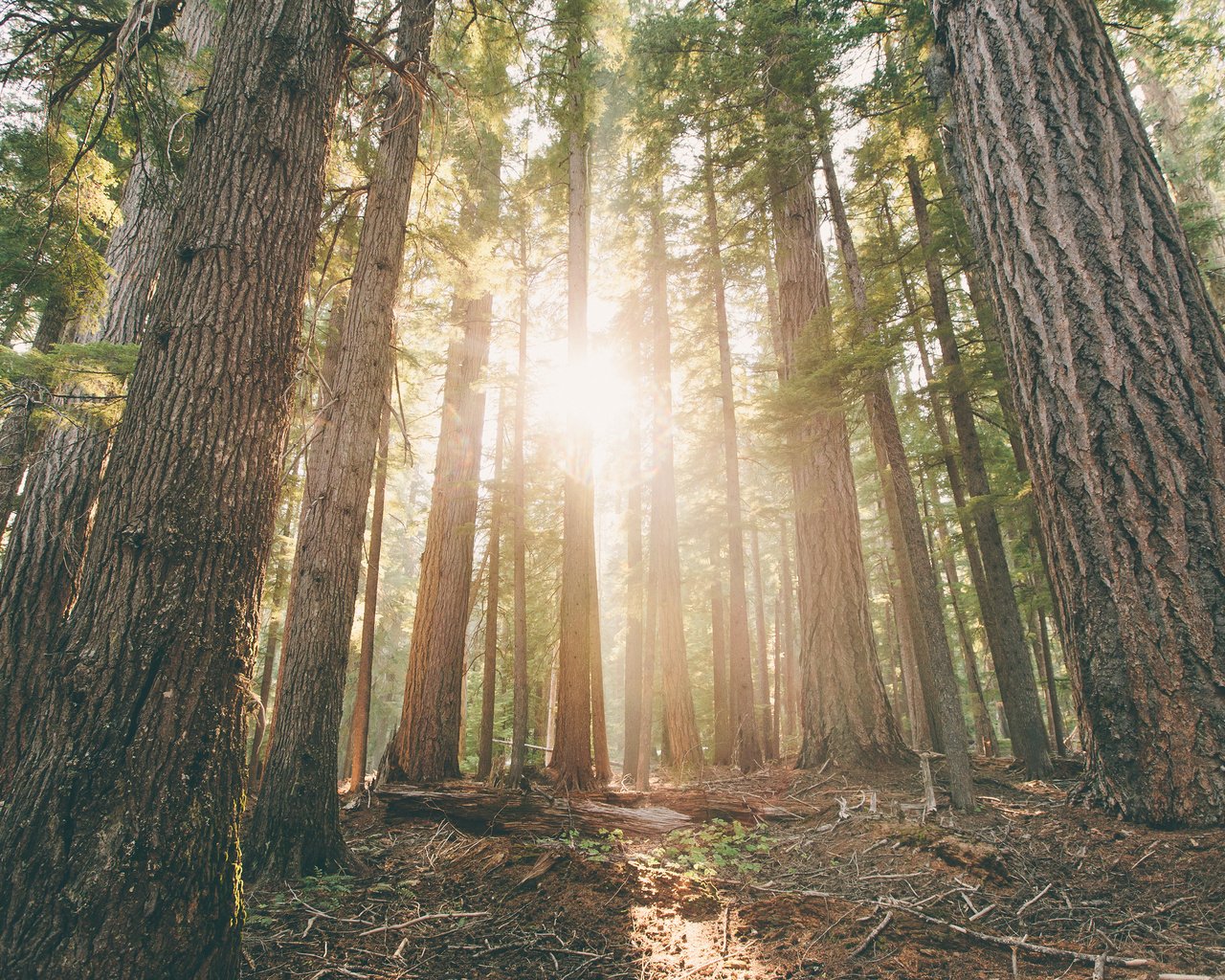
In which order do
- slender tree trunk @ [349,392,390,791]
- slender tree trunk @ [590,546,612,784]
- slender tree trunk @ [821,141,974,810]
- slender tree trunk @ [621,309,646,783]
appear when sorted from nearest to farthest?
slender tree trunk @ [821,141,974,810] → slender tree trunk @ [590,546,612,784] → slender tree trunk @ [349,392,390,791] → slender tree trunk @ [621,309,646,783]

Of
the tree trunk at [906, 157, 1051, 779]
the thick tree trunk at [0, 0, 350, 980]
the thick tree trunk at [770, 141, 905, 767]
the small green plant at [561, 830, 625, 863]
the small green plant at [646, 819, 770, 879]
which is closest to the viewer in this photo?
the thick tree trunk at [0, 0, 350, 980]

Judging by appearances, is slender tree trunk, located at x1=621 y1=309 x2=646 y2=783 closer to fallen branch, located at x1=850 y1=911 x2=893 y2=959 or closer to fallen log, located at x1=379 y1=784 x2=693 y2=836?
fallen log, located at x1=379 y1=784 x2=693 y2=836

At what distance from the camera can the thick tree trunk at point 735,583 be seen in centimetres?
907

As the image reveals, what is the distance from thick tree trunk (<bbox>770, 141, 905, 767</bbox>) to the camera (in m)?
6.97

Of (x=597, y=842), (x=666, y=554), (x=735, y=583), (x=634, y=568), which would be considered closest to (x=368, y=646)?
(x=597, y=842)

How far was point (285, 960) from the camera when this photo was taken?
93.2 inches

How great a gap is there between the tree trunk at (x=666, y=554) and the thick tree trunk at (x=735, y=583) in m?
0.88

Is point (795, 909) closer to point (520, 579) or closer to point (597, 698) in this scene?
point (597, 698)

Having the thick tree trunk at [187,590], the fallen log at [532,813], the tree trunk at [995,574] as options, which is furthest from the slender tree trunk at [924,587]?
the thick tree trunk at [187,590]

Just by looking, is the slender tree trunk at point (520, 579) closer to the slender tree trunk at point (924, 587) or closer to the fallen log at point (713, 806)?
the fallen log at point (713, 806)

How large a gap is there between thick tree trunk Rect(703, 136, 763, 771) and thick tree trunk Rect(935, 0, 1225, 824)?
20.0 ft

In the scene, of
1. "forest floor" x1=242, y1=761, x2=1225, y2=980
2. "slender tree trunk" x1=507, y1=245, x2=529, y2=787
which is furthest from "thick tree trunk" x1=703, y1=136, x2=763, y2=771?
"forest floor" x1=242, y1=761, x2=1225, y2=980

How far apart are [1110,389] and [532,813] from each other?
5.50 metres

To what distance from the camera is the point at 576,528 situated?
7066mm
